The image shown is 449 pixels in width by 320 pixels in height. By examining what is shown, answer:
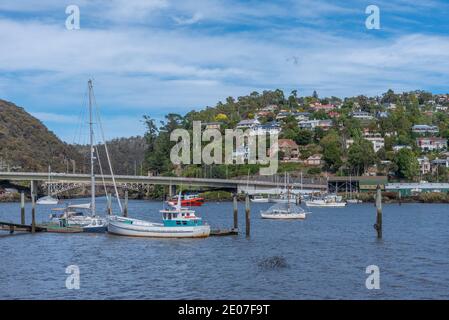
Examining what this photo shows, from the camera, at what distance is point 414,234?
2963 inches

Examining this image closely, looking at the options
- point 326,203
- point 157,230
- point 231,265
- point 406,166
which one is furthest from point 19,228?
point 406,166

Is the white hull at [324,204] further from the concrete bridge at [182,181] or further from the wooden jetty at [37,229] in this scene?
the wooden jetty at [37,229]

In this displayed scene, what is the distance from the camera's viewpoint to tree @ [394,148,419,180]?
187500mm

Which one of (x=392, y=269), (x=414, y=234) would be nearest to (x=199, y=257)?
(x=392, y=269)

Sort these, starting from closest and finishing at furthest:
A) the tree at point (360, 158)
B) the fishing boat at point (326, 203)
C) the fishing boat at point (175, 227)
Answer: the fishing boat at point (175, 227) < the fishing boat at point (326, 203) < the tree at point (360, 158)

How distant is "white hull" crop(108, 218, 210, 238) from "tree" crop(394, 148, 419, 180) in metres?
130

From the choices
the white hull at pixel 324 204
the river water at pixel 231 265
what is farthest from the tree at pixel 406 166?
the river water at pixel 231 265

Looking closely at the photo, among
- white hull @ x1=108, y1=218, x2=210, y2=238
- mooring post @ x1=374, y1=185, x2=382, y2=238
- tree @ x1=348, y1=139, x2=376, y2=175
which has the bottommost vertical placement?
white hull @ x1=108, y1=218, x2=210, y2=238

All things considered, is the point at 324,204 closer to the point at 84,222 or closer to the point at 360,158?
the point at 360,158

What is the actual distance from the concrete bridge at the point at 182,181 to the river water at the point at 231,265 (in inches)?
3327

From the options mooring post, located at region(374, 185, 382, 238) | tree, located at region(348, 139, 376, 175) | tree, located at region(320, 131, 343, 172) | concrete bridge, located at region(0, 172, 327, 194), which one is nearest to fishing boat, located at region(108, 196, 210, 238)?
mooring post, located at region(374, 185, 382, 238)

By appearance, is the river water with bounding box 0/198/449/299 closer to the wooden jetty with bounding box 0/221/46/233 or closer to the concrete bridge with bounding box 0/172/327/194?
the wooden jetty with bounding box 0/221/46/233

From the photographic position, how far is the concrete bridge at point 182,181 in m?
157
